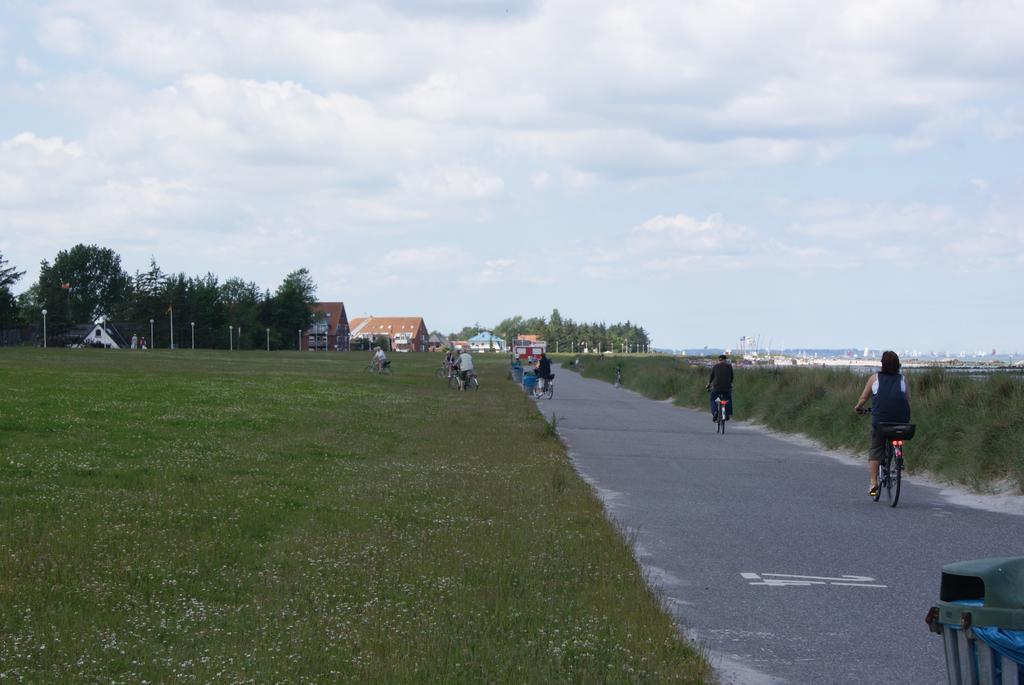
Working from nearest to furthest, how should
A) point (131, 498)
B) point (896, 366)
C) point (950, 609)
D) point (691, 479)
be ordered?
point (950, 609) → point (131, 498) → point (896, 366) → point (691, 479)

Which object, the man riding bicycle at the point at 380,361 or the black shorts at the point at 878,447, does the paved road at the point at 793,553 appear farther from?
the man riding bicycle at the point at 380,361

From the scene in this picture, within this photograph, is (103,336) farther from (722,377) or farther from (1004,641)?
(1004,641)

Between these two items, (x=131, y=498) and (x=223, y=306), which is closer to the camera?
(x=131, y=498)

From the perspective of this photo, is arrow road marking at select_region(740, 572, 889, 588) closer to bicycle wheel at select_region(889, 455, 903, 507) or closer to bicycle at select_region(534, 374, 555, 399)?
bicycle wheel at select_region(889, 455, 903, 507)

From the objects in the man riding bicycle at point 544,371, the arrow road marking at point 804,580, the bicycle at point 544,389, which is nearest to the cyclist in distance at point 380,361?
→ the bicycle at point 544,389

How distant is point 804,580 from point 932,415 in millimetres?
11808

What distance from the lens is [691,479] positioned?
639 inches

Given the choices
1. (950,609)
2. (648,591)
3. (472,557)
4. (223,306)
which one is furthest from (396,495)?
(223,306)

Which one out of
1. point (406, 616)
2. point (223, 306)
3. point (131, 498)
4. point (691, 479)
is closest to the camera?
point (406, 616)

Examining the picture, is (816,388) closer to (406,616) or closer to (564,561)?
(564,561)

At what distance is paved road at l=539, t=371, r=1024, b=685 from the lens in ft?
21.6

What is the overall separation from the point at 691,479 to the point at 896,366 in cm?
364

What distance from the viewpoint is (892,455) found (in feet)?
44.8

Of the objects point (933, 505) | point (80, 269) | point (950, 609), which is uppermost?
point (80, 269)
